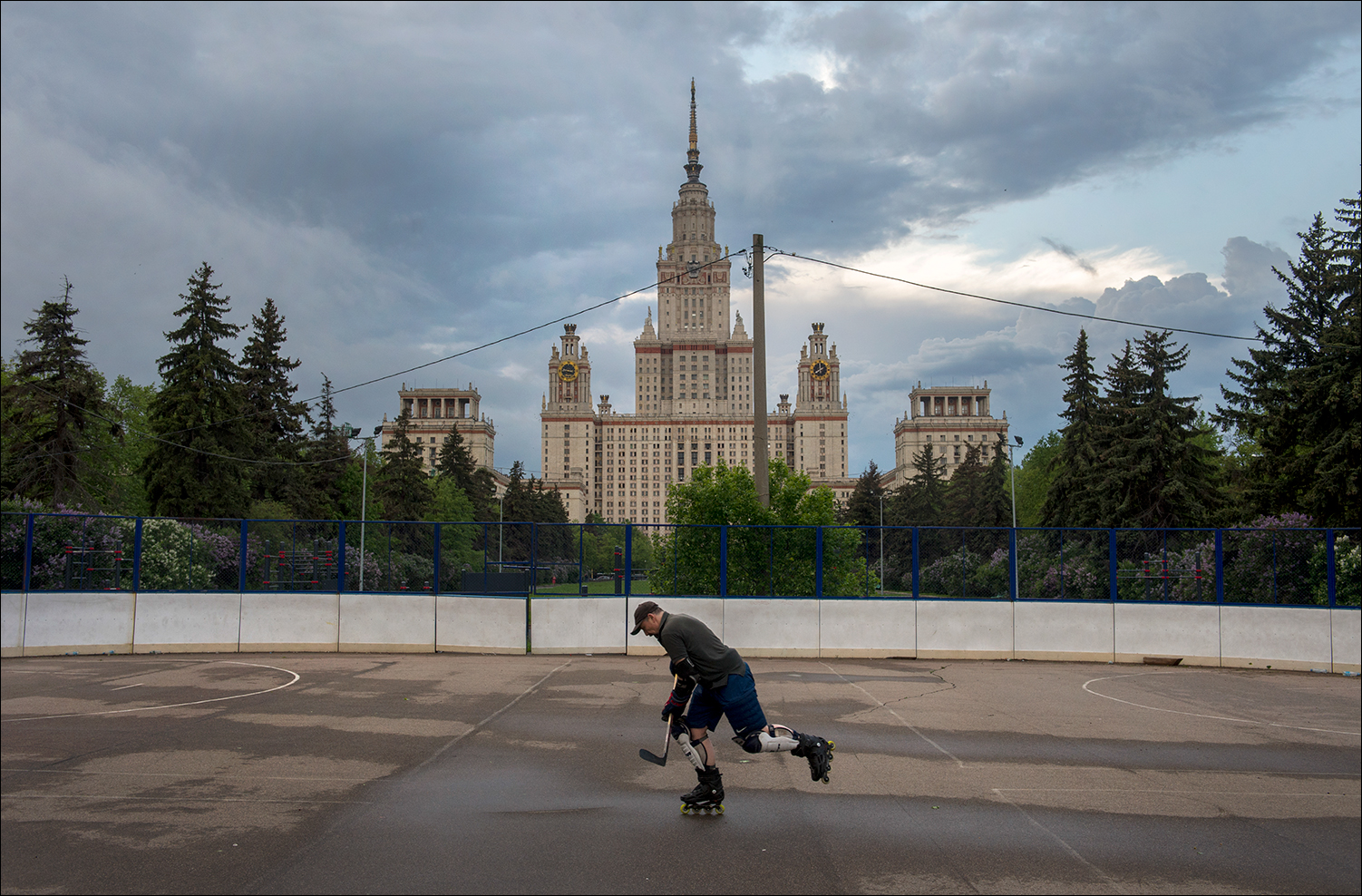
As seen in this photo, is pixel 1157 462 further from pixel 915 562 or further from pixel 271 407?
pixel 271 407

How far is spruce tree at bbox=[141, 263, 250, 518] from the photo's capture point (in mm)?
39000

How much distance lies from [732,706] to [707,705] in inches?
10.2

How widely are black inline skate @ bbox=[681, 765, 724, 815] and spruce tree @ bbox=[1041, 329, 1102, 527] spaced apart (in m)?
38.8

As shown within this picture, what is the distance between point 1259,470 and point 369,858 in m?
31.6

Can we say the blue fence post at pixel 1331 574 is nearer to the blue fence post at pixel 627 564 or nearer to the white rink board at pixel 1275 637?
the white rink board at pixel 1275 637

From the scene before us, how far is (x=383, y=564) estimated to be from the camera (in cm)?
3959

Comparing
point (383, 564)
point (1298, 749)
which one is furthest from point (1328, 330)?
point (383, 564)

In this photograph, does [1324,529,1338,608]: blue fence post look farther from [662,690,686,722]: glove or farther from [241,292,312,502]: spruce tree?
[241,292,312,502]: spruce tree

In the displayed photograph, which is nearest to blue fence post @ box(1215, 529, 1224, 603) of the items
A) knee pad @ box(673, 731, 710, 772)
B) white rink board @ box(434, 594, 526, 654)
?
white rink board @ box(434, 594, 526, 654)

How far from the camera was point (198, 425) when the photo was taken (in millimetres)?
39531

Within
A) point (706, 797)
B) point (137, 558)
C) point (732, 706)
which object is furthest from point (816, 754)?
point (137, 558)

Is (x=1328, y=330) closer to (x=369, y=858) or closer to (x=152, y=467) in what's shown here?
(x=369, y=858)

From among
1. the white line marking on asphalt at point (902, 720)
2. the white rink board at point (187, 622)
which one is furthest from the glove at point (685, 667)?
the white rink board at point (187, 622)

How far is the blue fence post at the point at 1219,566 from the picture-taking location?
1819cm
